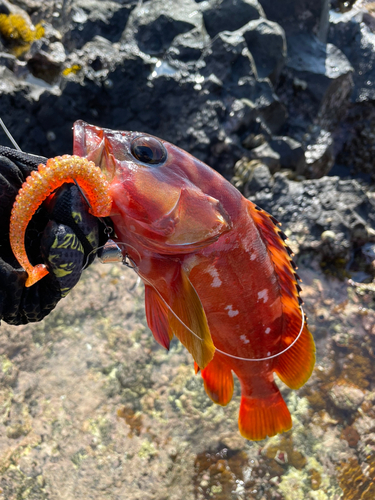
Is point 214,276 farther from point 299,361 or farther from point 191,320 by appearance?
point 299,361

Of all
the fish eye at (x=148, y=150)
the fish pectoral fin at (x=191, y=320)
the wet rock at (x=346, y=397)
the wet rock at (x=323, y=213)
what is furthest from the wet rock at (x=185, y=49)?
the wet rock at (x=346, y=397)

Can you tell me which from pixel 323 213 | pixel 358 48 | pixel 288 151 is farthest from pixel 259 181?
pixel 358 48

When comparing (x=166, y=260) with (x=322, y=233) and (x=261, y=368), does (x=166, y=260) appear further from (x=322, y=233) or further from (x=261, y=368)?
(x=322, y=233)

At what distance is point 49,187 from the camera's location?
3.44ft

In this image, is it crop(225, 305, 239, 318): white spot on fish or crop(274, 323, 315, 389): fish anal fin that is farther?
crop(274, 323, 315, 389): fish anal fin

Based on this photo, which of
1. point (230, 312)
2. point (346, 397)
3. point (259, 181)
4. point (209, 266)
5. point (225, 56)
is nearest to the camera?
point (209, 266)

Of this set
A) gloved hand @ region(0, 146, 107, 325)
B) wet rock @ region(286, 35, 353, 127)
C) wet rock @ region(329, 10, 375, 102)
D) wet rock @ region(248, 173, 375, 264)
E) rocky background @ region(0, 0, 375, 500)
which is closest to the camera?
gloved hand @ region(0, 146, 107, 325)

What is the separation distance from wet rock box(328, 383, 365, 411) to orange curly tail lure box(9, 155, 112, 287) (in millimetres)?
2093

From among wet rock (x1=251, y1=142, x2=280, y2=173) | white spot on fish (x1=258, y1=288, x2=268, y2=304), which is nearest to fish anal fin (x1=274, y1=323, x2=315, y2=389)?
white spot on fish (x1=258, y1=288, x2=268, y2=304)

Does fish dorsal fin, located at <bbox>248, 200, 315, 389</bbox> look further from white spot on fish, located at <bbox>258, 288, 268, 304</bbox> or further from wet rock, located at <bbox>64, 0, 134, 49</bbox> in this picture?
wet rock, located at <bbox>64, 0, 134, 49</bbox>

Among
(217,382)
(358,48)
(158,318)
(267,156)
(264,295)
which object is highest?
(358,48)

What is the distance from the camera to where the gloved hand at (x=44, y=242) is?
1182mm

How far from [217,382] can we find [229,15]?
13.4 feet

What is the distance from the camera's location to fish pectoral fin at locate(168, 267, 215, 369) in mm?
1255
